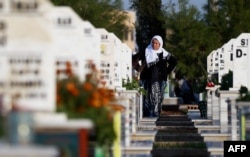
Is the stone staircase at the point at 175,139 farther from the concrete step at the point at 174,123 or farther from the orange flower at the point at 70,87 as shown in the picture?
the orange flower at the point at 70,87

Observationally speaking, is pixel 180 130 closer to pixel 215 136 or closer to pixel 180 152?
pixel 215 136

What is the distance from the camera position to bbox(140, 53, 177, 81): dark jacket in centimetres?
2612

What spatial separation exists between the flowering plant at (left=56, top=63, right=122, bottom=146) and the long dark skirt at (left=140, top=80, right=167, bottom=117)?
15266 mm

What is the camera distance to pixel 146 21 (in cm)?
5169

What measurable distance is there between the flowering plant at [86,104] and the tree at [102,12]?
18143 mm

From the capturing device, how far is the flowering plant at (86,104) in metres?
10.1

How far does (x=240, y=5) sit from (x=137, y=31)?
1452 cm

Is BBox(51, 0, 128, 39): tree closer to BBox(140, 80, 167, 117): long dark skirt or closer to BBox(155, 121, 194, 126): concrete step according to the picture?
BBox(140, 80, 167, 117): long dark skirt

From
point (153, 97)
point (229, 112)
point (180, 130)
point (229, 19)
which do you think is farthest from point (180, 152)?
point (229, 19)

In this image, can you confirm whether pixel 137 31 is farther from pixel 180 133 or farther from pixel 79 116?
pixel 79 116

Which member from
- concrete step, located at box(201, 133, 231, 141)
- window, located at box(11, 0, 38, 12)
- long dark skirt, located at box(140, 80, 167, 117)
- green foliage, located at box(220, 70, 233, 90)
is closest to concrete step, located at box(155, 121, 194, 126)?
long dark skirt, located at box(140, 80, 167, 117)

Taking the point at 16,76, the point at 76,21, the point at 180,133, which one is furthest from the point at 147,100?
the point at 16,76

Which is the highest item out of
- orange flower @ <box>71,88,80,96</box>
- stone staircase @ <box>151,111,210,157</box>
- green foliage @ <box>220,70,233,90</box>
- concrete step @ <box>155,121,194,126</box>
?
green foliage @ <box>220,70,233,90</box>

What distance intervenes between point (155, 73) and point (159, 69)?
0.12m
